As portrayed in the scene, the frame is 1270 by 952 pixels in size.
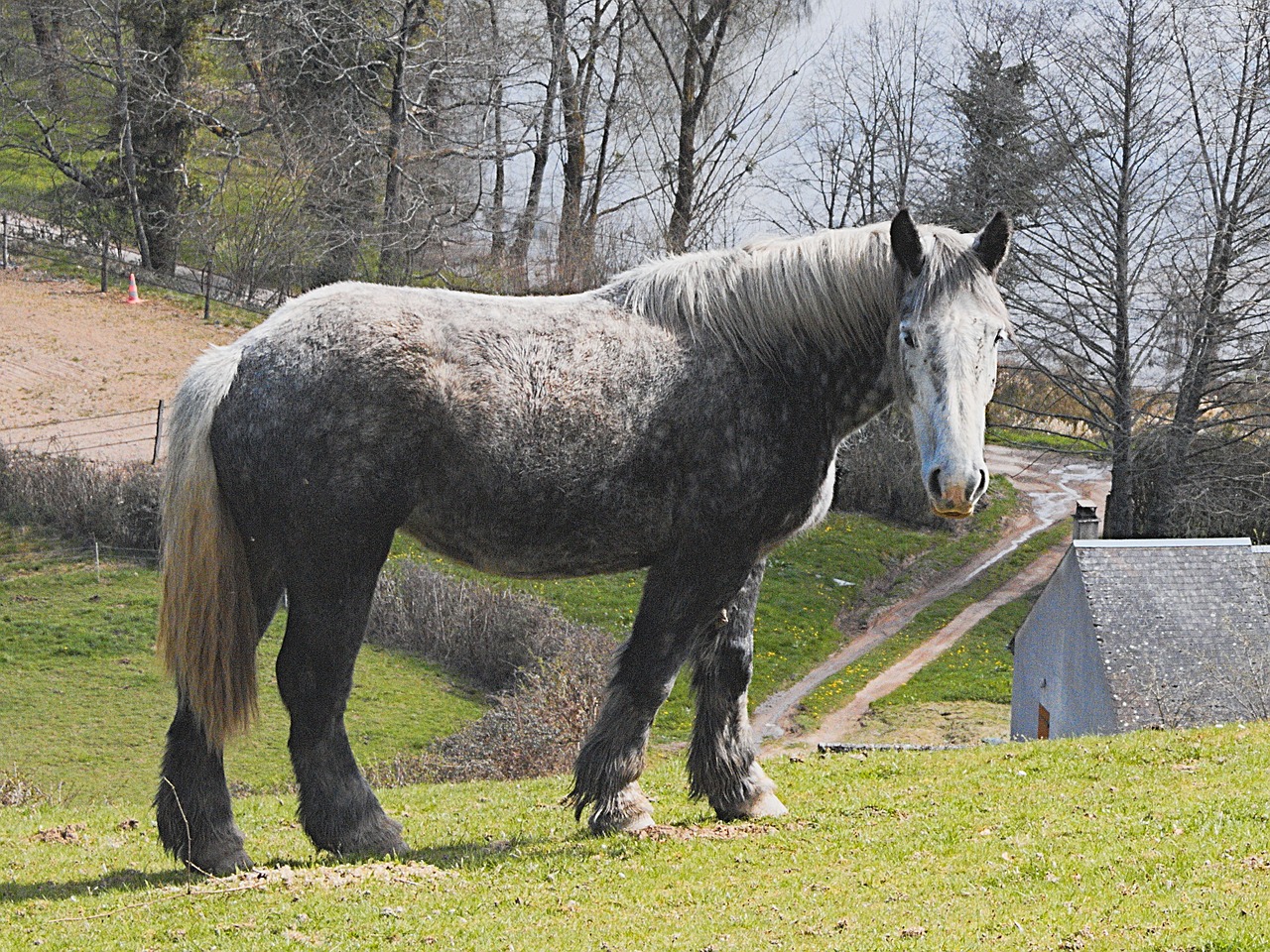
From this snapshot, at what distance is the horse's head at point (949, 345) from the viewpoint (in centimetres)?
649

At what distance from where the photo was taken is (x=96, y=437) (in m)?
38.9

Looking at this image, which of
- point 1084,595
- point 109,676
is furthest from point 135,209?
point 1084,595

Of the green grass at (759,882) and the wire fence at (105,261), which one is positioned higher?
the wire fence at (105,261)

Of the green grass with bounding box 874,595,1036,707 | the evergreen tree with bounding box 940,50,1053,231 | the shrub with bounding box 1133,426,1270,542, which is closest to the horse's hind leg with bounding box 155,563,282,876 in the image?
the green grass with bounding box 874,595,1036,707

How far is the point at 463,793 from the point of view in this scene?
41.7 ft

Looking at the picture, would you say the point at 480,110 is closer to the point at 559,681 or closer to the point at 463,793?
the point at 559,681

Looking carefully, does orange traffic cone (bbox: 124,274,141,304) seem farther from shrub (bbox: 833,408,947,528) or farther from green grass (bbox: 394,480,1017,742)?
shrub (bbox: 833,408,947,528)

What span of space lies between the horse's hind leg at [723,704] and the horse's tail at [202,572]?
271cm

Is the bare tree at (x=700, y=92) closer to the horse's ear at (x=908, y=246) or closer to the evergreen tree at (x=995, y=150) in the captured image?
the evergreen tree at (x=995, y=150)

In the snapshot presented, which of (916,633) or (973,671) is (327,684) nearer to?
(973,671)

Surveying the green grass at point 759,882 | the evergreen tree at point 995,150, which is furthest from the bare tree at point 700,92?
the green grass at point 759,882

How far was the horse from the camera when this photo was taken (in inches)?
273

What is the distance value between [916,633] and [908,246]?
30061 mm

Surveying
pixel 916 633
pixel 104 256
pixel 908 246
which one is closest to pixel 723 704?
pixel 908 246
